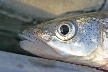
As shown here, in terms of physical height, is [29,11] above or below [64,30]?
above

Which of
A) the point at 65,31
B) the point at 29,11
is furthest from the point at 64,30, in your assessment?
the point at 29,11

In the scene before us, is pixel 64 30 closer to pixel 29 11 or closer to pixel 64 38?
pixel 64 38

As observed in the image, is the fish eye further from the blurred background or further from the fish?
the blurred background

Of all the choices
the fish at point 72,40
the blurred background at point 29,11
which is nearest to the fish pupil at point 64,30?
the fish at point 72,40

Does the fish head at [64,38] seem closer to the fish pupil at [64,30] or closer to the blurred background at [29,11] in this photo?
the fish pupil at [64,30]

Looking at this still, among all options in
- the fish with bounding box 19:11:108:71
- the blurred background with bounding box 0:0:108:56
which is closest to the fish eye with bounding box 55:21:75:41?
the fish with bounding box 19:11:108:71

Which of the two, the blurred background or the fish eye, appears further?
the blurred background

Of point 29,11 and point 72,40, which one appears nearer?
point 72,40
